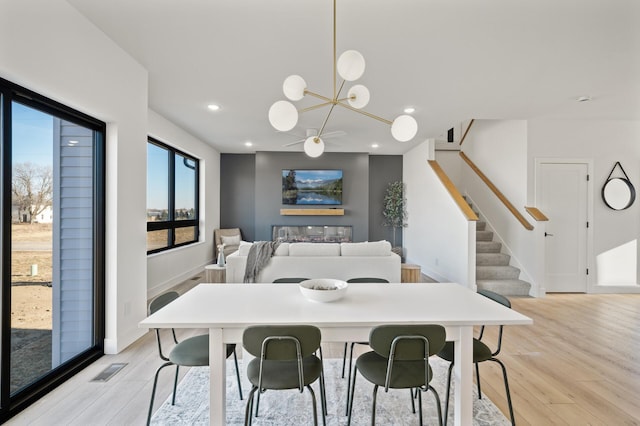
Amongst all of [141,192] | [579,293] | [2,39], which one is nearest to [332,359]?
[141,192]

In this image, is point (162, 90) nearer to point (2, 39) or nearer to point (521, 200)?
point (2, 39)

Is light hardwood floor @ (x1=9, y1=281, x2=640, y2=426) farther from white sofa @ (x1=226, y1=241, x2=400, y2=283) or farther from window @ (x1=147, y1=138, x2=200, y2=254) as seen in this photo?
window @ (x1=147, y1=138, x2=200, y2=254)

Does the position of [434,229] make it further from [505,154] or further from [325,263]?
[325,263]

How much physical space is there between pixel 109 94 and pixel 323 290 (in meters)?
2.42

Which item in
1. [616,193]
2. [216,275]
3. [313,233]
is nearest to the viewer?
[216,275]

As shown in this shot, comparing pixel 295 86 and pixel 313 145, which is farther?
pixel 313 145

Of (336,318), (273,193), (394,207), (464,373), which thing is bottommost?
(464,373)

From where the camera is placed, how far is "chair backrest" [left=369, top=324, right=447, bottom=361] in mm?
1417

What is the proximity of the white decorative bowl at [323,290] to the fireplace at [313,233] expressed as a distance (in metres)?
5.00

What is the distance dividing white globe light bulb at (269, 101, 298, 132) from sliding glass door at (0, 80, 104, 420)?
1.58 metres

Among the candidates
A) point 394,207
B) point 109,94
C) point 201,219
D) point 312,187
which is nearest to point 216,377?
point 109,94

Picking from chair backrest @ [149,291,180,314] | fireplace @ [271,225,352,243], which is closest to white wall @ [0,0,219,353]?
chair backrest @ [149,291,180,314]

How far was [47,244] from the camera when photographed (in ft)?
7.00

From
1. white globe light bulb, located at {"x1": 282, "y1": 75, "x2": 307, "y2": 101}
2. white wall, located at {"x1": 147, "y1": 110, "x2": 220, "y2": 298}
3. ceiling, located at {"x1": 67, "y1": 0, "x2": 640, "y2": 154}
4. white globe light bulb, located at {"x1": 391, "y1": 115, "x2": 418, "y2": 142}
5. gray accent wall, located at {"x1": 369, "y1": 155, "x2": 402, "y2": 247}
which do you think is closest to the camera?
white globe light bulb, located at {"x1": 282, "y1": 75, "x2": 307, "y2": 101}
